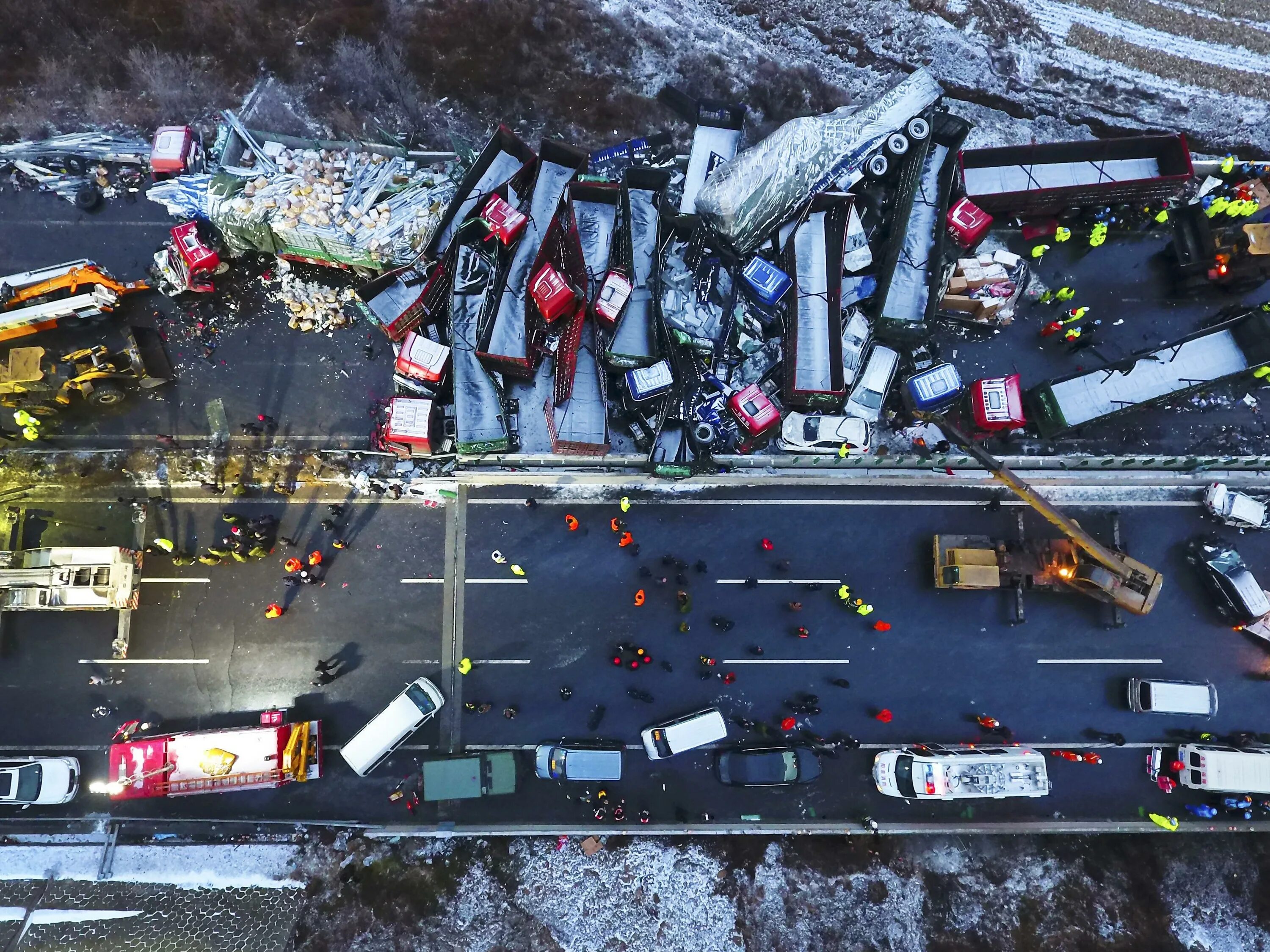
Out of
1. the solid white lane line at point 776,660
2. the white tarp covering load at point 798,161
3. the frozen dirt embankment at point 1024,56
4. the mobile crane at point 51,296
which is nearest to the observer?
the white tarp covering load at point 798,161

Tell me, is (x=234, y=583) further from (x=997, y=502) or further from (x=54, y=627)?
(x=997, y=502)

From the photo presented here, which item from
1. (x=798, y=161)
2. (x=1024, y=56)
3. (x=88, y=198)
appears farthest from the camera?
(x=1024, y=56)

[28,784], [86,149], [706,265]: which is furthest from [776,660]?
[86,149]

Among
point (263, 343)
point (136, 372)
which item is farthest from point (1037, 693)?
point (136, 372)

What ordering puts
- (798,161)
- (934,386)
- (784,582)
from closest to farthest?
(798,161) → (934,386) → (784,582)

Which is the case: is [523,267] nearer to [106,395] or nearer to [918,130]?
[918,130]

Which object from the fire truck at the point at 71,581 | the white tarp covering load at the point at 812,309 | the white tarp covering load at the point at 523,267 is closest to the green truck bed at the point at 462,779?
the fire truck at the point at 71,581

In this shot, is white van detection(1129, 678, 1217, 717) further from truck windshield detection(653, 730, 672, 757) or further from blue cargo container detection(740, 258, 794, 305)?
blue cargo container detection(740, 258, 794, 305)

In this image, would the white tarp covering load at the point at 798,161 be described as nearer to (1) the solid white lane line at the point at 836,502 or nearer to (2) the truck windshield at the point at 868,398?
(2) the truck windshield at the point at 868,398
